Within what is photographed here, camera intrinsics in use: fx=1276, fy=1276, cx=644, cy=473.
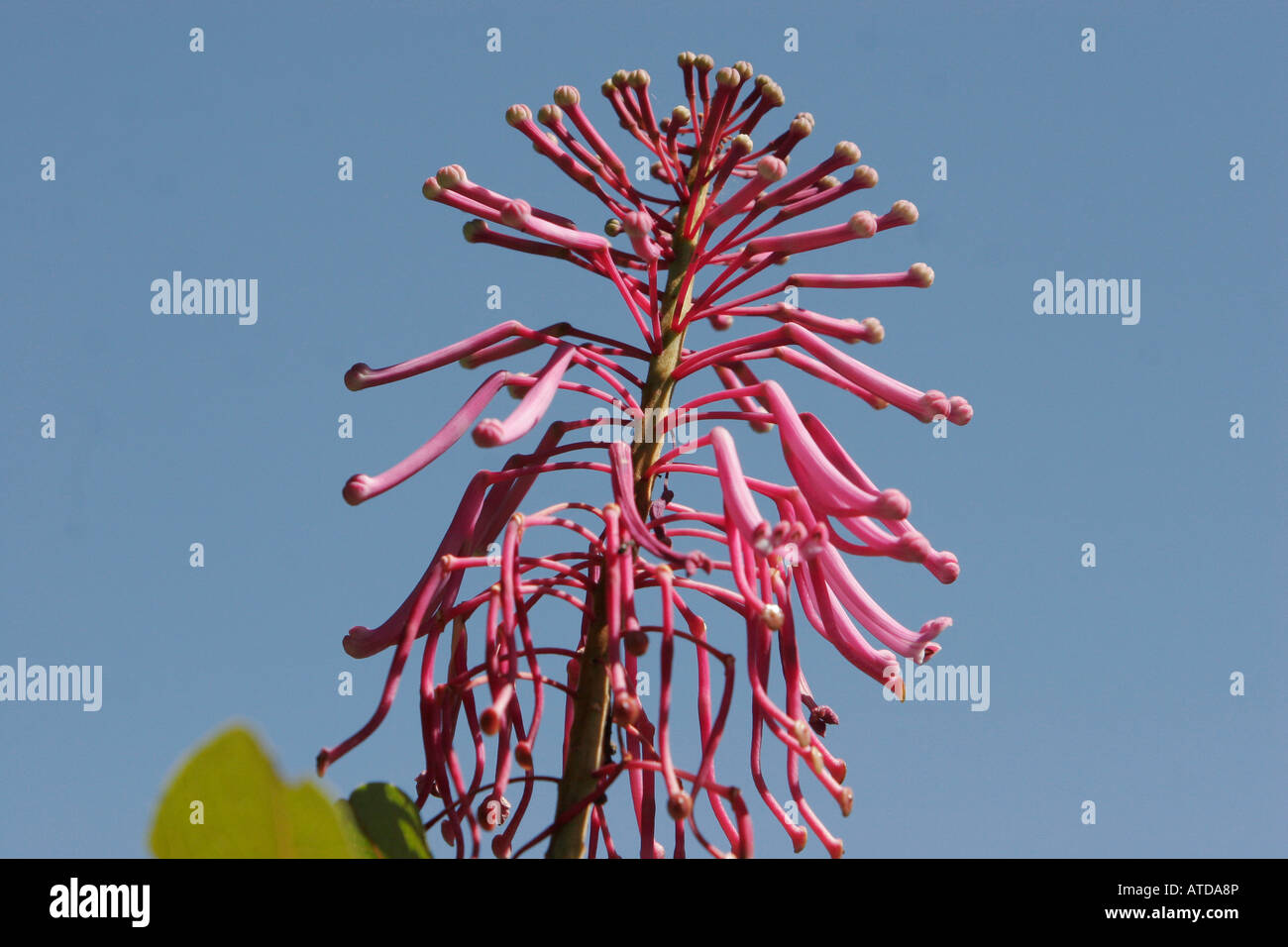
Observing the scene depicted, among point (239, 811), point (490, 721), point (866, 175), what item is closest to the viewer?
point (239, 811)

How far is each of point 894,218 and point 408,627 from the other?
2.60 metres

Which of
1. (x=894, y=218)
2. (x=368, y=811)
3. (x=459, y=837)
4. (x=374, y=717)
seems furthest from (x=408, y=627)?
(x=894, y=218)

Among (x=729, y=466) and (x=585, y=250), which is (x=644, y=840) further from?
(x=585, y=250)

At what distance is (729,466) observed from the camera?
15.5 ft

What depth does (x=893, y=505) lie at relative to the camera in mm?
4422

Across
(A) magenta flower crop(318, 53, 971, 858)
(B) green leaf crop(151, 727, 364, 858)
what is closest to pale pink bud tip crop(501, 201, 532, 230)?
(A) magenta flower crop(318, 53, 971, 858)

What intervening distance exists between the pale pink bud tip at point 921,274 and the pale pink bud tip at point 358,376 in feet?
7.69

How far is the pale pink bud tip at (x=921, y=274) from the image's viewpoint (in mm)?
5434

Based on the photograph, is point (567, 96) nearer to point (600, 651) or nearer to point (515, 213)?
point (515, 213)

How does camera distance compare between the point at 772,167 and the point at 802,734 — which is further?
the point at 772,167

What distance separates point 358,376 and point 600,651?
1.62 m

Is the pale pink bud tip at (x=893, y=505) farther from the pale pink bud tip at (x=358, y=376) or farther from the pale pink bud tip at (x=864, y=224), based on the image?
the pale pink bud tip at (x=358, y=376)

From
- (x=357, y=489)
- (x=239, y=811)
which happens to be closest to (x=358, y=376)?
(x=357, y=489)
